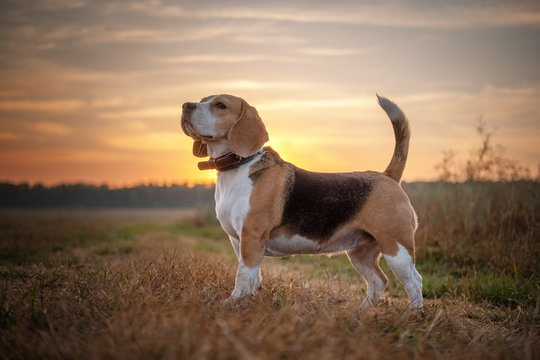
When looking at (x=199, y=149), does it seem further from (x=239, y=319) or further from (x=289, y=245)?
(x=239, y=319)

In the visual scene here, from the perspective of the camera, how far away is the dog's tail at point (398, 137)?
16.7 ft

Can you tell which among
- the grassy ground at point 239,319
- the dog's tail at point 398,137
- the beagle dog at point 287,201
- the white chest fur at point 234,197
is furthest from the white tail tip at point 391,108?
the grassy ground at point 239,319

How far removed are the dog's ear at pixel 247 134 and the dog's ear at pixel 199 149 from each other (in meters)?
0.66

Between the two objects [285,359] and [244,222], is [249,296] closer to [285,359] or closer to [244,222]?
[244,222]

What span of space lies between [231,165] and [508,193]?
23.6ft

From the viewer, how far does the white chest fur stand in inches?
173

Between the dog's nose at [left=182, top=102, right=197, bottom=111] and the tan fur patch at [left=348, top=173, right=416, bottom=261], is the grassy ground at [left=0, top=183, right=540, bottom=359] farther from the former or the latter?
the dog's nose at [left=182, top=102, right=197, bottom=111]

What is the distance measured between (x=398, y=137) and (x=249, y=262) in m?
2.37

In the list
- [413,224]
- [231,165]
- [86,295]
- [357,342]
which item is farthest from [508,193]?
[86,295]

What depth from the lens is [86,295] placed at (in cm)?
398

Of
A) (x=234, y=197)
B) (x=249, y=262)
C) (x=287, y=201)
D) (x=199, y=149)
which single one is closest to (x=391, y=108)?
(x=287, y=201)

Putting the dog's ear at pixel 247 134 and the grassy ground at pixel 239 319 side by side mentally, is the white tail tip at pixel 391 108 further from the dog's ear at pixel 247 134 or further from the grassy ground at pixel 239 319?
the grassy ground at pixel 239 319

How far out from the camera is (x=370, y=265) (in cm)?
510

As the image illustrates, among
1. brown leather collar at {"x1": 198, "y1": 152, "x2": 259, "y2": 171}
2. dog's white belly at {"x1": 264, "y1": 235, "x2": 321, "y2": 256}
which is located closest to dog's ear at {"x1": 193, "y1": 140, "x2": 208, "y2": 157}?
brown leather collar at {"x1": 198, "y1": 152, "x2": 259, "y2": 171}
